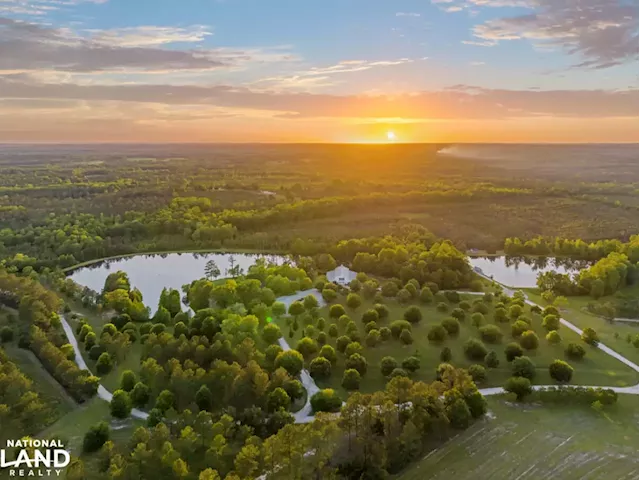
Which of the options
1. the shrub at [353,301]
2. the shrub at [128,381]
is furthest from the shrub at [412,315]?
the shrub at [128,381]

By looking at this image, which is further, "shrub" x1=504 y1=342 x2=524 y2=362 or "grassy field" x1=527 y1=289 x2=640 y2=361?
"grassy field" x1=527 y1=289 x2=640 y2=361

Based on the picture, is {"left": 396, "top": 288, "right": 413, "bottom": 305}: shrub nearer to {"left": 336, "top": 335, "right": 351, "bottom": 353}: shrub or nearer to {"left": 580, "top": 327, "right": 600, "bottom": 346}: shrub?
{"left": 336, "top": 335, "right": 351, "bottom": 353}: shrub

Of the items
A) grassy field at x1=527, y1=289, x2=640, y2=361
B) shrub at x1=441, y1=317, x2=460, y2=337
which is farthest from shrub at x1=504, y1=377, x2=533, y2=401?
grassy field at x1=527, y1=289, x2=640, y2=361

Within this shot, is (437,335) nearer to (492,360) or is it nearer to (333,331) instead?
(492,360)

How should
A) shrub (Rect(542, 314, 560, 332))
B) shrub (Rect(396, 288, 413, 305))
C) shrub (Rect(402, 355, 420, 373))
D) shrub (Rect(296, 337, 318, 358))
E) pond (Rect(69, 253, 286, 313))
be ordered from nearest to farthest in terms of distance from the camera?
shrub (Rect(402, 355, 420, 373)) → shrub (Rect(296, 337, 318, 358)) → shrub (Rect(542, 314, 560, 332)) → shrub (Rect(396, 288, 413, 305)) → pond (Rect(69, 253, 286, 313))

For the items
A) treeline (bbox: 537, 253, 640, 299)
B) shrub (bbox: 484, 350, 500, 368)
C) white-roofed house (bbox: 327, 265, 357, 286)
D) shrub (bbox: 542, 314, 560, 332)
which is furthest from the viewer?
white-roofed house (bbox: 327, 265, 357, 286)

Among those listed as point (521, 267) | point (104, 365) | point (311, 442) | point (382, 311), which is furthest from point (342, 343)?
point (521, 267)

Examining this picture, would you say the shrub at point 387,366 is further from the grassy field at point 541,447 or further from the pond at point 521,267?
the pond at point 521,267
